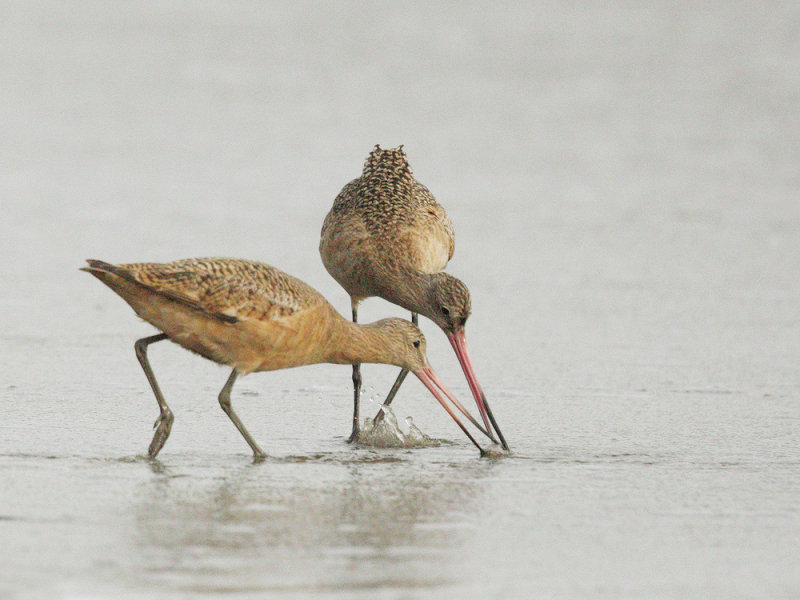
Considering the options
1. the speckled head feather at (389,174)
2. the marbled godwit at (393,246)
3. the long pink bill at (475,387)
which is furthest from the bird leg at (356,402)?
the speckled head feather at (389,174)

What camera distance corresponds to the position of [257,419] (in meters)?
5.90

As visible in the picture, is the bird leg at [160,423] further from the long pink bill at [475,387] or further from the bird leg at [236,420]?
the long pink bill at [475,387]

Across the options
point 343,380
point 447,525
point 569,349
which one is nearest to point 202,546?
point 447,525

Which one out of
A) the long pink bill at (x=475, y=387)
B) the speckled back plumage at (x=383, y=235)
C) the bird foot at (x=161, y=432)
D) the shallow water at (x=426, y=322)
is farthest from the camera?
the speckled back plumage at (x=383, y=235)

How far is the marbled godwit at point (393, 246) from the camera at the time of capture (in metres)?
6.20

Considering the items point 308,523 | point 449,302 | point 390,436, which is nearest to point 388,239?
point 449,302

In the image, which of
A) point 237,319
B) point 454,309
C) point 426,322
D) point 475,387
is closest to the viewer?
point 237,319

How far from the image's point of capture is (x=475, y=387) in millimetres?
5762

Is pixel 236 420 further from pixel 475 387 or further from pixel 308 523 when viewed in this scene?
pixel 308 523

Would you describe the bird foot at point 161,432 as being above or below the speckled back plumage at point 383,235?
below

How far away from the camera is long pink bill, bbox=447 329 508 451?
5496 mm

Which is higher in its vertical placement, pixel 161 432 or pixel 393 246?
pixel 393 246

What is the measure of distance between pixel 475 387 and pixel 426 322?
3.29 meters

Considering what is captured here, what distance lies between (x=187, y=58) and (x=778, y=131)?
7768 millimetres
